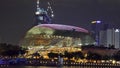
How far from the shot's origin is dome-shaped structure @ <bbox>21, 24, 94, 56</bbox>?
130250mm

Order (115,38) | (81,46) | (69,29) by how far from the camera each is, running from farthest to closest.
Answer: (115,38) < (69,29) < (81,46)

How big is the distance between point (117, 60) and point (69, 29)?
83.7 ft

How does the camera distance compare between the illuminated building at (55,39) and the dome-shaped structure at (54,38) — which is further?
the dome-shaped structure at (54,38)

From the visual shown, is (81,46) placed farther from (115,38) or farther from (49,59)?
(115,38)

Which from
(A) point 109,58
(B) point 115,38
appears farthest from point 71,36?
(B) point 115,38

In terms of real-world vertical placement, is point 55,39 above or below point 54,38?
below

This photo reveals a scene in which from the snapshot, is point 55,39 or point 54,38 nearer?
point 55,39

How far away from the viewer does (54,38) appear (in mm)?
133750

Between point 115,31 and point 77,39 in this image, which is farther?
point 115,31

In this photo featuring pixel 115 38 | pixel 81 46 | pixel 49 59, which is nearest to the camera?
pixel 49 59

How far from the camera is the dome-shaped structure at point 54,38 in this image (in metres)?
130

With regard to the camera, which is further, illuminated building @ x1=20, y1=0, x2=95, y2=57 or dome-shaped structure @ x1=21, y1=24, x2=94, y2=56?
dome-shaped structure @ x1=21, y1=24, x2=94, y2=56

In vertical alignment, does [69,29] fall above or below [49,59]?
above

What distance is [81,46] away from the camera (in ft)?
433
